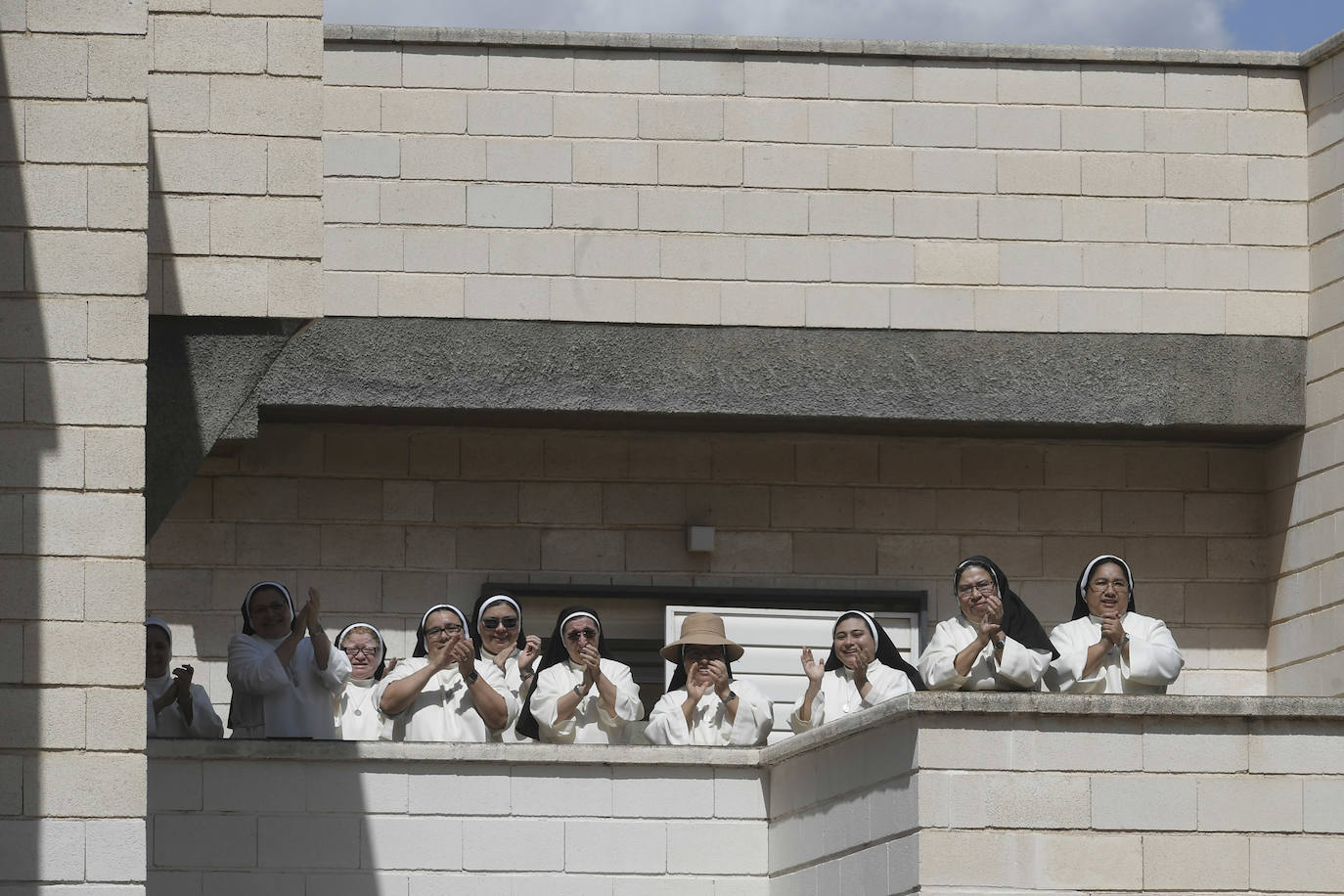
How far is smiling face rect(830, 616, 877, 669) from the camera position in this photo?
10.9 m

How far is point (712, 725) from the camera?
11.4 m

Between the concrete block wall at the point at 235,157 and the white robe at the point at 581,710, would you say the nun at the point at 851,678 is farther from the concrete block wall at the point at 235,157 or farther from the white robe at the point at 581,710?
the concrete block wall at the point at 235,157

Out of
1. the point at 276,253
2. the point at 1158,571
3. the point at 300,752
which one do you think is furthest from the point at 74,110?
the point at 1158,571

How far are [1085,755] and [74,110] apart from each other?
4499mm

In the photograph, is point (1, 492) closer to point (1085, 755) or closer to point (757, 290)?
point (1085, 755)

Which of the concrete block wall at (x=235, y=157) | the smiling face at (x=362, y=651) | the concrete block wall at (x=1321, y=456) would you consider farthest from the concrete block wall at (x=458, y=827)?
the concrete block wall at (x=1321, y=456)

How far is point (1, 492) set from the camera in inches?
355

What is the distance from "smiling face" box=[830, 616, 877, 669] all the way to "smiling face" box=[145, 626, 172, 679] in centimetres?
323

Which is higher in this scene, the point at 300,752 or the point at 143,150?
the point at 143,150

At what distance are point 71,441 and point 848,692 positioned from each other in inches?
148

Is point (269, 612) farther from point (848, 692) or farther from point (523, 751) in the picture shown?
point (848, 692)

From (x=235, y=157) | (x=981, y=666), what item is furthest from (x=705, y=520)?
(x=235, y=157)

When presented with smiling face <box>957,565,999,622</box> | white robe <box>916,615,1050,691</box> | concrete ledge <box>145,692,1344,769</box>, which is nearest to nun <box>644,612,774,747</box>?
concrete ledge <box>145,692,1344,769</box>

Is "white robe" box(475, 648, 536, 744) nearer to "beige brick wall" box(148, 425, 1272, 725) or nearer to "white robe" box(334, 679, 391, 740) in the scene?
"white robe" box(334, 679, 391, 740)
